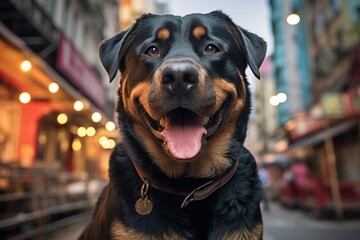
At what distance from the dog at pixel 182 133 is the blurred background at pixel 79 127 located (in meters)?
0.86

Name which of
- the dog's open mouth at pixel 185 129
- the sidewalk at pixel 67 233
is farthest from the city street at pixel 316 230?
the dog's open mouth at pixel 185 129

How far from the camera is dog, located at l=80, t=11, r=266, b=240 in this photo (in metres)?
2.24

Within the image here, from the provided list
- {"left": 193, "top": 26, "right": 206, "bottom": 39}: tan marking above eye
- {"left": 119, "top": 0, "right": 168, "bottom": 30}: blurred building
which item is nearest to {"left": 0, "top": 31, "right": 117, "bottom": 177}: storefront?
{"left": 193, "top": 26, "right": 206, "bottom": 39}: tan marking above eye

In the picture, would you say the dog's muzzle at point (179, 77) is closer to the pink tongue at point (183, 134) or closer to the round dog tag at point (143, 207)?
the pink tongue at point (183, 134)

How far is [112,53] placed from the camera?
2.68 metres

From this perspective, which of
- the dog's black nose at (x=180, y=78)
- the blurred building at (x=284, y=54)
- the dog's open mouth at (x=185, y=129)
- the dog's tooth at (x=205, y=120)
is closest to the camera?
the dog's black nose at (x=180, y=78)

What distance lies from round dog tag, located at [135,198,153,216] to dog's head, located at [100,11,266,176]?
0.24m

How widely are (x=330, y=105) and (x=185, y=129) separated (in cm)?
1145

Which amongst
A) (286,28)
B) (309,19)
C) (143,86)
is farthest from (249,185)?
(286,28)

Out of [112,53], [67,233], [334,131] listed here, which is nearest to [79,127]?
[67,233]

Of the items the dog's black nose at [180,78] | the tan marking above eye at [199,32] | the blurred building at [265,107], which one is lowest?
the blurred building at [265,107]

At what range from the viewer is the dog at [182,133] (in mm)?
2238

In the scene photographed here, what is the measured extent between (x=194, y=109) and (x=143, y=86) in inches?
15.4

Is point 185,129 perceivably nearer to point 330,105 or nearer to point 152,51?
point 152,51
